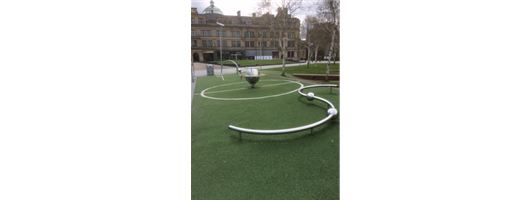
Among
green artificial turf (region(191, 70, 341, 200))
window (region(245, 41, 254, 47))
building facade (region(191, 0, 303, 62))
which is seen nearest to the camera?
green artificial turf (region(191, 70, 341, 200))

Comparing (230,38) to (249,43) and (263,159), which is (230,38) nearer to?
(249,43)

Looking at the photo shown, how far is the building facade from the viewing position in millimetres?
54875

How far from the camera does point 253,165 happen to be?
145 inches

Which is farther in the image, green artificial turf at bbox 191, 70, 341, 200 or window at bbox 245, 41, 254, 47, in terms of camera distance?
window at bbox 245, 41, 254, 47

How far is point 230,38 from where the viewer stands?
5916 cm

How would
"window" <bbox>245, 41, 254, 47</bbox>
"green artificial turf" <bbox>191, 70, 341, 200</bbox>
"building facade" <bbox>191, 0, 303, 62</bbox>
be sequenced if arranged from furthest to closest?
"window" <bbox>245, 41, 254, 47</bbox>
"building facade" <bbox>191, 0, 303, 62</bbox>
"green artificial turf" <bbox>191, 70, 341, 200</bbox>

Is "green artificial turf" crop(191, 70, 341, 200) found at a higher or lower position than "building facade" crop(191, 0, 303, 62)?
lower

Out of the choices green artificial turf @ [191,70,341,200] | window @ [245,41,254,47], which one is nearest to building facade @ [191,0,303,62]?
window @ [245,41,254,47]

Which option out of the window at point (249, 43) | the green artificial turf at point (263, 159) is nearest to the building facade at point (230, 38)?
the window at point (249, 43)

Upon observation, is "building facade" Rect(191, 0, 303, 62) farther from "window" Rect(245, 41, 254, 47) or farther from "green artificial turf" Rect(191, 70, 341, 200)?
"green artificial turf" Rect(191, 70, 341, 200)

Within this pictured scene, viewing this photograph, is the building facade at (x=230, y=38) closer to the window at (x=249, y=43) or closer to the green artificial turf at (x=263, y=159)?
the window at (x=249, y=43)

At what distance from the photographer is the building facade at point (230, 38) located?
2160 inches
